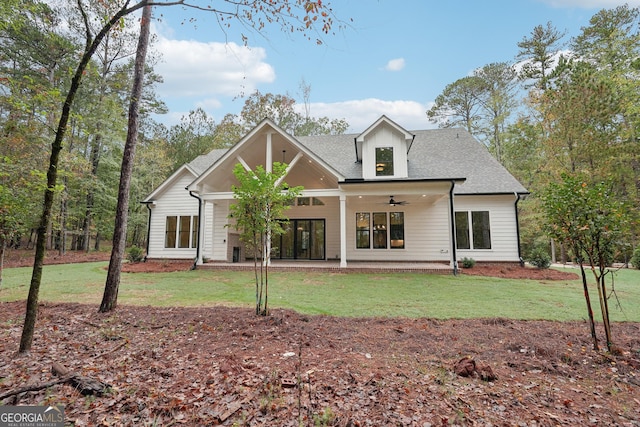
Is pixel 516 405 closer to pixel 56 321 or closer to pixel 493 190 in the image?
pixel 56 321

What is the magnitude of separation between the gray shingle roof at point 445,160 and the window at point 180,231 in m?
6.98

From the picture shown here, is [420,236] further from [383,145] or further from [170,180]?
[170,180]

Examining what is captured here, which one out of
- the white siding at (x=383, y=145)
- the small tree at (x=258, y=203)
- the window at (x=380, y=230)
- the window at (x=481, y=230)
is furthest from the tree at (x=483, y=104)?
the small tree at (x=258, y=203)

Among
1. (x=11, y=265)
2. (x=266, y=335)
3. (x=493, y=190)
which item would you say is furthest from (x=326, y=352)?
(x=11, y=265)

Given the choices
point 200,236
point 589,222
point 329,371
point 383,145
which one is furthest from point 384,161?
point 329,371

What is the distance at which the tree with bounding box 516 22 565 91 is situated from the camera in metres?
17.8

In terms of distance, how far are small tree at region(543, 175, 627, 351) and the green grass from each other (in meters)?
1.87

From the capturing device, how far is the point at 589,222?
338 cm

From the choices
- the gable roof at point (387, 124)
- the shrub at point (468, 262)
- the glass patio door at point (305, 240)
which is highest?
the gable roof at point (387, 124)

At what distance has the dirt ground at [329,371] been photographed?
2225mm

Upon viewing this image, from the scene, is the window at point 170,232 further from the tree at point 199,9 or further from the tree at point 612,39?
the tree at point 612,39

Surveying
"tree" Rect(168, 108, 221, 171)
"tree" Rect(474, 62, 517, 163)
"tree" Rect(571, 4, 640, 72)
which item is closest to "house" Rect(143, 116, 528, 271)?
"tree" Rect(571, 4, 640, 72)

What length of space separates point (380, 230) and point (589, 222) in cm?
1014

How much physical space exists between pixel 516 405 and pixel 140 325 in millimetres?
4964
